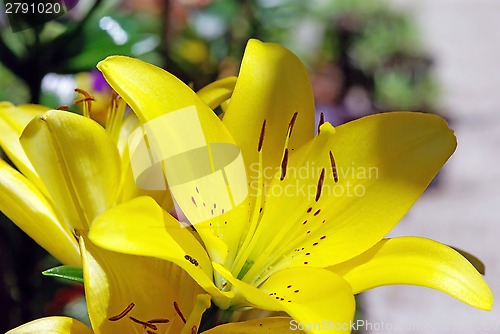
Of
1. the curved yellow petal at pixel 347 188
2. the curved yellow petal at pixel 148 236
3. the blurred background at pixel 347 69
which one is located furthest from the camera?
the blurred background at pixel 347 69

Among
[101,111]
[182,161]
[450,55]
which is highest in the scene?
[182,161]

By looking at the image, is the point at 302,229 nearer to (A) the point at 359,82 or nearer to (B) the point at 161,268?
(B) the point at 161,268

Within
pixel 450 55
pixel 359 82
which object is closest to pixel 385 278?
pixel 359 82

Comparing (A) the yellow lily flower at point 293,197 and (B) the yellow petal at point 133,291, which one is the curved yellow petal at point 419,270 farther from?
(B) the yellow petal at point 133,291

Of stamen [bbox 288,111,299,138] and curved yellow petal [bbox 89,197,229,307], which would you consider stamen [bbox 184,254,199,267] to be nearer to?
curved yellow petal [bbox 89,197,229,307]

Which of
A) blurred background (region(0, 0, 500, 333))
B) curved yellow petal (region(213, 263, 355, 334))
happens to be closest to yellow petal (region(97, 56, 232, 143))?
curved yellow petal (region(213, 263, 355, 334))

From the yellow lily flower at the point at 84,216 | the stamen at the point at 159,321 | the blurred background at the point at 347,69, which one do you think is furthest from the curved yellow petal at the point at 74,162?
the blurred background at the point at 347,69
